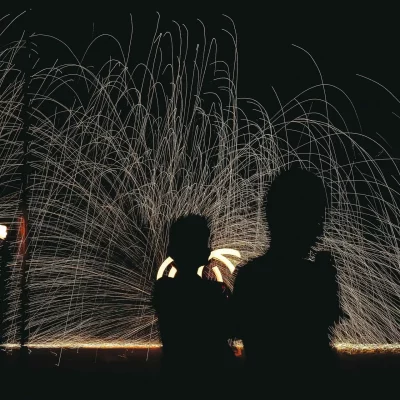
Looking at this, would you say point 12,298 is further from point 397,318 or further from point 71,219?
point 397,318

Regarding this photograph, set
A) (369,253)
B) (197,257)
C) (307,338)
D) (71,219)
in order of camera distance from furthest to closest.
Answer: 1. (71,219)
2. (369,253)
3. (197,257)
4. (307,338)

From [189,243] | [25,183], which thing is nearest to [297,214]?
[189,243]

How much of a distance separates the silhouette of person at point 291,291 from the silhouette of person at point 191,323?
0.90 feet

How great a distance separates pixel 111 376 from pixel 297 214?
19.7 ft

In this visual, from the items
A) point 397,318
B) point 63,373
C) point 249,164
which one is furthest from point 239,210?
point 63,373

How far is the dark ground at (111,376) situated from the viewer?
9.53ft

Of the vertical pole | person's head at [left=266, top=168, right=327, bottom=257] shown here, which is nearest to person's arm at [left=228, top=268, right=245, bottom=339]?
person's head at [left=266, top=168, right=327, bottom=257]

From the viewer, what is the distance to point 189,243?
2391mm

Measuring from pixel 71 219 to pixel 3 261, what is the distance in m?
3.79

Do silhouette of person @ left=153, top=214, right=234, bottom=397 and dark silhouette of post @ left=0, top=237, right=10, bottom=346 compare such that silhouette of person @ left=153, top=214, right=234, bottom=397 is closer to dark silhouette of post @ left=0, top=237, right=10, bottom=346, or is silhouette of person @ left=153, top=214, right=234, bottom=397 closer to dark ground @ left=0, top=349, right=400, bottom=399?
dark ground @ left=0, top=349, right=400, bottom=399

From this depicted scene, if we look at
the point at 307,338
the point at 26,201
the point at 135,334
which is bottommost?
the point at 307,338

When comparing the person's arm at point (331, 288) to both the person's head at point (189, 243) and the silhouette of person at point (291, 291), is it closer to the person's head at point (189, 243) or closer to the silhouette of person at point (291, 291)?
the silhouette of person at point (291, 291)

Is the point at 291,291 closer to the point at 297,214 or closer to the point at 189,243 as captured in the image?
the point at 297,214

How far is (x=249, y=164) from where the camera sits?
13.6m
